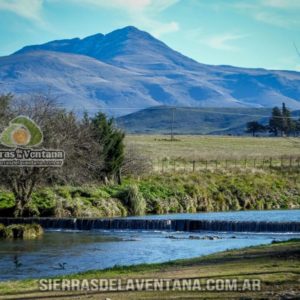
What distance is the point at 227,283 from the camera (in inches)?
609

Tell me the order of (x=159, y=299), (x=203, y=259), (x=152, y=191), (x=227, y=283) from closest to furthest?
1. (x=159, y=299)
2. (x=227, y=283)
3. (x=203, y=259)
4. (x=152, y=191)

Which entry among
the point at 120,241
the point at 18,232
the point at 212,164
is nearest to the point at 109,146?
the point at 212,164

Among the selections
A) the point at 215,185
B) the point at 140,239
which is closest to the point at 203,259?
the point at 140,239

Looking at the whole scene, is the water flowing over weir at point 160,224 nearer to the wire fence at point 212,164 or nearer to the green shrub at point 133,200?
the green shrub at point 133,200

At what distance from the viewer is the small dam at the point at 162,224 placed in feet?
128

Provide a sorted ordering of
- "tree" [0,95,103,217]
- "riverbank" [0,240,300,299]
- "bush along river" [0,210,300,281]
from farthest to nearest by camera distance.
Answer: "tree" [0,95,103,217] → "bush along river" [0,210,300,281] → "riverbank" [0,240,300,299]

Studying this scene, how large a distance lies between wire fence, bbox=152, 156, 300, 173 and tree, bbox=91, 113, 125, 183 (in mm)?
7514

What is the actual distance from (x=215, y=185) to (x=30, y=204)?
18.3 meters

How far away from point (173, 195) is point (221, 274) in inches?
1483

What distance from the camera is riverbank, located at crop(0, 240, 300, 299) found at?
14.4 metres

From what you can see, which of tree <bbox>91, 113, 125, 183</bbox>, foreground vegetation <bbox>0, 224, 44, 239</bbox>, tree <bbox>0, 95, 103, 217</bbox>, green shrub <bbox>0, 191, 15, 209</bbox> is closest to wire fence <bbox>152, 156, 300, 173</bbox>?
tree <bbox>91, 113, 125, 183</bbox>

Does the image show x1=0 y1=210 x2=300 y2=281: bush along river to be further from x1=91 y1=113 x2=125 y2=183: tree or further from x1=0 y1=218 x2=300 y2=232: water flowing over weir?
x1=91 y1=113 x2=125 y2=183: tree

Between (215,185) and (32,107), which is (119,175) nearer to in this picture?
(215,185)

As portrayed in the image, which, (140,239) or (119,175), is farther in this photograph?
(119,175)
